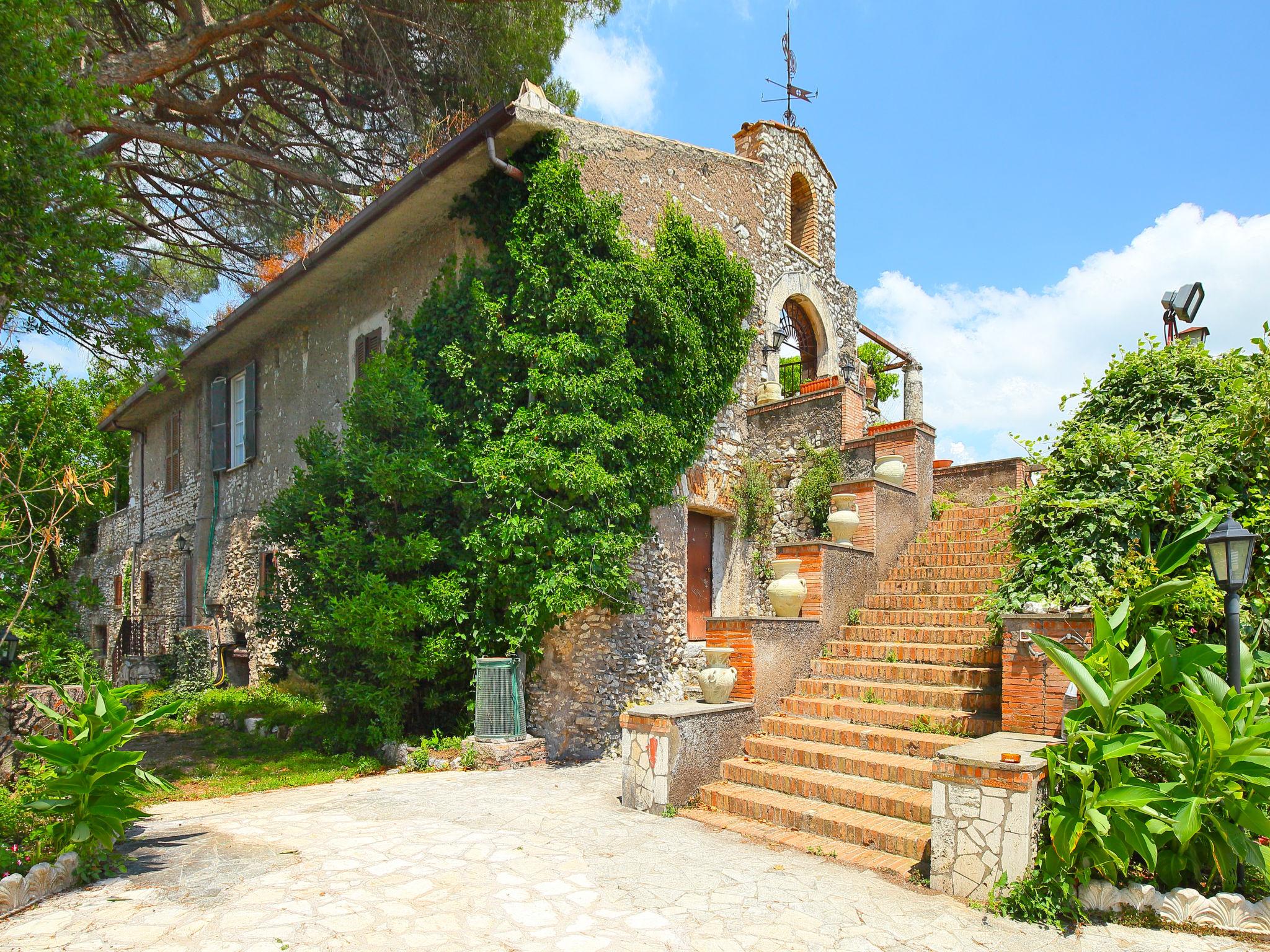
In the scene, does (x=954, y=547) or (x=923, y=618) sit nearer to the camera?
(x=923, y=618)

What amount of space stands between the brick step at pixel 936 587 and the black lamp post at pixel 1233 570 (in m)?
2.92

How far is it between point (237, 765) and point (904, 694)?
6484 mm

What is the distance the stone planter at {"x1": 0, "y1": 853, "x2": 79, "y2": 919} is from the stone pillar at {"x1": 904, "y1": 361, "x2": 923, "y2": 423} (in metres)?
12.7

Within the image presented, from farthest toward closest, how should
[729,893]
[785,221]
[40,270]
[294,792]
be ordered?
1. [785,221]
2. [294,792]
3. [40,270]
4. [729,893]

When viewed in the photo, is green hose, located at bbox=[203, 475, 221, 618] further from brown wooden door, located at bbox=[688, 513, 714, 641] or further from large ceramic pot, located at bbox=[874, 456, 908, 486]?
large ceramic pot, located at bbox=[874, 456, 908, 486]

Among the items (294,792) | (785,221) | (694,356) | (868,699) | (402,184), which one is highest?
(785,221)

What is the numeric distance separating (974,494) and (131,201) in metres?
13.2

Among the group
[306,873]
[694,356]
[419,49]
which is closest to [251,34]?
[419,49]

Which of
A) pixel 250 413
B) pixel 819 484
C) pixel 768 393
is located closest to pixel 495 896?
pixel 819 484

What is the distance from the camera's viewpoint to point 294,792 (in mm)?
7238

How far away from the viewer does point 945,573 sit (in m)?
8.31

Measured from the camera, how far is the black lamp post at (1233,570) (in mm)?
4309

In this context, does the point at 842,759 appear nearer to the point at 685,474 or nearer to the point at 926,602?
the point at 926,602

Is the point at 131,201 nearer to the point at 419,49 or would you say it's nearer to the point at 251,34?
the point at 251,34
